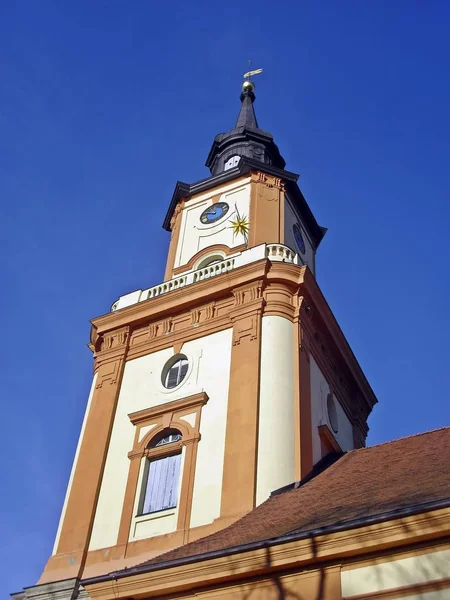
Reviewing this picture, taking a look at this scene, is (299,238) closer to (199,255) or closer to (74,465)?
(199,255)

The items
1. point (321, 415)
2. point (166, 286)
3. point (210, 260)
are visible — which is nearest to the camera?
point (321, 415)

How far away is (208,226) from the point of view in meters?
24.8

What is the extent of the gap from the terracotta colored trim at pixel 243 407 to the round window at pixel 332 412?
10.6ft

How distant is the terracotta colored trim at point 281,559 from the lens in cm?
1019

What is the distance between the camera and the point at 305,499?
14312 mm

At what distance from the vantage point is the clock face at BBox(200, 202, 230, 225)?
24.9 meters

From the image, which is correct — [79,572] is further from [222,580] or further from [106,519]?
[222,580]

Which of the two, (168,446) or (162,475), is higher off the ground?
(168,446)

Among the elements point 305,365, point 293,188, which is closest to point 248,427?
point 305,365

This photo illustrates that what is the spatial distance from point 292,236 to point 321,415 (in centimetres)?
735

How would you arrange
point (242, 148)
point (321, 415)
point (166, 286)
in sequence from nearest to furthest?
1. point (321, 415)
2. point (166, 286)
3. point (242, 148)

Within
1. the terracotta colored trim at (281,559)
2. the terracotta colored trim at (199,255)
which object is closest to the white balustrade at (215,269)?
the terracotta colored trim at (199,255)

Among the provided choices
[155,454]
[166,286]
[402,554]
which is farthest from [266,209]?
[402,554]

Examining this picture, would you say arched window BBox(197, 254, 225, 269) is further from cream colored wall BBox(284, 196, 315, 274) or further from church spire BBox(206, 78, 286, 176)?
church spire BBox(206, 78, 286, 176)
